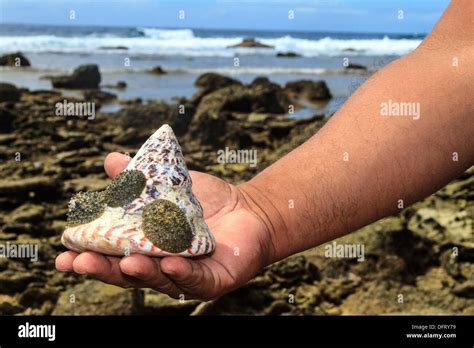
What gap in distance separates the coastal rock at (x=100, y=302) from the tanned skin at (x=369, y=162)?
3.64 metres

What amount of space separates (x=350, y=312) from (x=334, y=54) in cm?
2167

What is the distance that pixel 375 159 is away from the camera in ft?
9.53

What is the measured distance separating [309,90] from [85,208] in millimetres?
13873

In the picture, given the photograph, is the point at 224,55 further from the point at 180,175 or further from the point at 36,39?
the point at 180,175

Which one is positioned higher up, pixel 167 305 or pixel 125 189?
pixel 125 189

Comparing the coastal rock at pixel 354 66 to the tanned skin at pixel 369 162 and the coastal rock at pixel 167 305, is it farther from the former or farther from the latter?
the tanned skin at pixel 369 162

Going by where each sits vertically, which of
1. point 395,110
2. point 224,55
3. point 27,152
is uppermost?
point 224,55

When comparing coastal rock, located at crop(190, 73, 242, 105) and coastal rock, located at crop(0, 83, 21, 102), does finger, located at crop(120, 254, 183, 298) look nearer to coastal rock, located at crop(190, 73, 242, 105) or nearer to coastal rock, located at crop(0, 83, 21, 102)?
coastal rock, located at crop(0, 83, 21, 102)

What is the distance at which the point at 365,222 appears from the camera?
307cm

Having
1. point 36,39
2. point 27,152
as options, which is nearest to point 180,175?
point 27,152

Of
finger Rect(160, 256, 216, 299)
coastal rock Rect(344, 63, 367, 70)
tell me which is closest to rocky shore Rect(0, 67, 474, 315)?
finger Rect(160, 256, 216, 299)

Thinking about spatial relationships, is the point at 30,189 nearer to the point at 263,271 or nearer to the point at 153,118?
the point at 153,118

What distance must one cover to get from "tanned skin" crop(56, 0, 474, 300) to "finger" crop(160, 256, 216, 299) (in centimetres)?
12

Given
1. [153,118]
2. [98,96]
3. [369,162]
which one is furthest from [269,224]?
[98,96]
